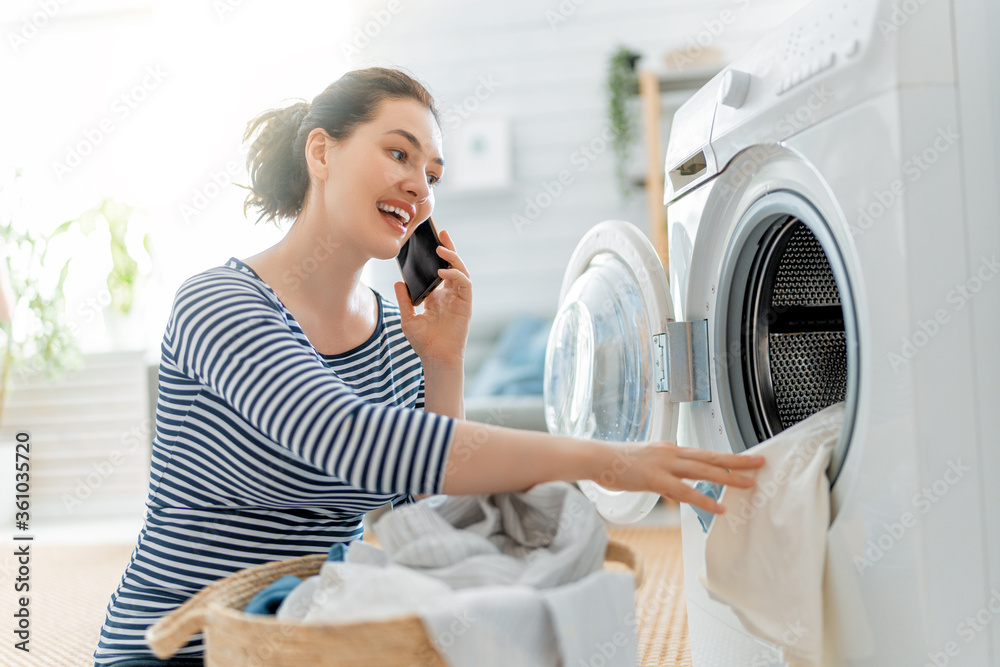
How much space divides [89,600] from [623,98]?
111 inches

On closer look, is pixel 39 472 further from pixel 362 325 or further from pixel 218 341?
pixel 218 341

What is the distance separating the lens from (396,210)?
3.74ft

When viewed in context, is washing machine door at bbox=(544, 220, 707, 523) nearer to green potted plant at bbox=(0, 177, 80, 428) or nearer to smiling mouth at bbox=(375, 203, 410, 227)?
smiling mouth at bbox=(375, 203, 410, 227)

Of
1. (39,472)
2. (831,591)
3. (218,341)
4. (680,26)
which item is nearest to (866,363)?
Result: (831,591)

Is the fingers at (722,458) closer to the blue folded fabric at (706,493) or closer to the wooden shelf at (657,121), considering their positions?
the blue folded fabric at (706,493)

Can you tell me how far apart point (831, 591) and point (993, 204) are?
426mm

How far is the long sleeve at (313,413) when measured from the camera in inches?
30.2

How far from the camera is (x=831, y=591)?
83 centimetres

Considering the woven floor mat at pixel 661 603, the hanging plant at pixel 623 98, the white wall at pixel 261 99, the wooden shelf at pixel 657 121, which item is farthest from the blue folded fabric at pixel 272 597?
the hanging plant at pixel 623 98

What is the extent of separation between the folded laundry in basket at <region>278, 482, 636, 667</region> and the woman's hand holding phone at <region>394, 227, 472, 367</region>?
440 millimetres

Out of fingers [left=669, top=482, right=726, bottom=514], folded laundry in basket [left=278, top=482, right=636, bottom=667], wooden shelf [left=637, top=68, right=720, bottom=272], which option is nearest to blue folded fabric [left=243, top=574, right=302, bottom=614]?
folded laundry in basket [left=278, top=482, right=636, bottom=667]

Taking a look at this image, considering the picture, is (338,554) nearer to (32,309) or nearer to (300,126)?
(300,126)

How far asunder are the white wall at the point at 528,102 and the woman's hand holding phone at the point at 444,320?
7.70ft

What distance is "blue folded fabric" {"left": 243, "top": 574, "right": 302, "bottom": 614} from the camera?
2.49ft
